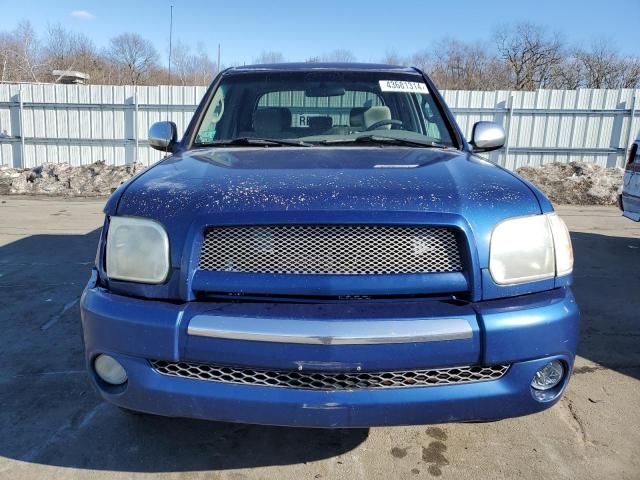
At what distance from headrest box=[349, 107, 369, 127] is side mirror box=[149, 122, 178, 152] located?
113cm

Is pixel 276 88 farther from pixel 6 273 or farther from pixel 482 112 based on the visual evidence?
→ pixel 482 112

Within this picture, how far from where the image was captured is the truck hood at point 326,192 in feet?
5.99

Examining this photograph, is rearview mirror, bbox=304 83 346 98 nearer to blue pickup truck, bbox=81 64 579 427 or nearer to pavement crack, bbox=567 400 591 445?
blue pickup truck, bbox=81 64 579 427

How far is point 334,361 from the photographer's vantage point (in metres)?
1.69

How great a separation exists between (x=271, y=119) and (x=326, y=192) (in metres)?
1.45

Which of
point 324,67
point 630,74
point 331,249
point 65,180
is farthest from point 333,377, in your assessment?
point 630,74

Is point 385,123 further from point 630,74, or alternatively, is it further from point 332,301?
point 630,74

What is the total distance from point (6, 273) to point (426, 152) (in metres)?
4.53

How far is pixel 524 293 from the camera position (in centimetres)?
188

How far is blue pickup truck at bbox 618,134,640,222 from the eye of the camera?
19.4 feet

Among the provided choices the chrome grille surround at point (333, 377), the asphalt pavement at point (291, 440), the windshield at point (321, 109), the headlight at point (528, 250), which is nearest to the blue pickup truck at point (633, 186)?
the asphalt pavement at point (291, 440)

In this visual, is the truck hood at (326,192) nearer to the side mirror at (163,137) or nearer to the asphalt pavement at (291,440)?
the side mirror at (163,137)

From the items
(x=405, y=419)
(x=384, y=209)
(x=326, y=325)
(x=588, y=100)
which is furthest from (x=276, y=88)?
(x=588, y=100)

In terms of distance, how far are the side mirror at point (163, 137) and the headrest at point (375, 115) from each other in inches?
48.3
